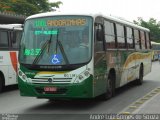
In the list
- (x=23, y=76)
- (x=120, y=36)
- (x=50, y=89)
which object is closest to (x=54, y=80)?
(x=50, y=89)

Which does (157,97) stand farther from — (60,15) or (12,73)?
(12,73)

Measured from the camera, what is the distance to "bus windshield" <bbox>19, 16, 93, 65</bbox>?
11055mm

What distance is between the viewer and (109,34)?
43.5ft

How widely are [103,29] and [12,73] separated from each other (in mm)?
5161

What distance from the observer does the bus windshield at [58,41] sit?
1105 centimetres

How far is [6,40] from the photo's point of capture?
1588cm

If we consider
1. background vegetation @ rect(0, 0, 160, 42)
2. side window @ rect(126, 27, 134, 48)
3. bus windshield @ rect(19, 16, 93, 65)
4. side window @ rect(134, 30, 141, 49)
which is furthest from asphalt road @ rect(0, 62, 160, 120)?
background vegetation @ rect(0, 0, 160, 42)

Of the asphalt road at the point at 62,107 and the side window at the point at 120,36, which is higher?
the side window at the point at 120,36

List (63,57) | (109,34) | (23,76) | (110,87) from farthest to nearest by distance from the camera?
(110,87) < (109,34) < (23,76) < (63,57)

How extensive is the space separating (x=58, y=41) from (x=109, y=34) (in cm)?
254

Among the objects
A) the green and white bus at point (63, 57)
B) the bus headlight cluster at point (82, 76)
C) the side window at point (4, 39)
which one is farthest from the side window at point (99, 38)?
the side window at point (4, 39)

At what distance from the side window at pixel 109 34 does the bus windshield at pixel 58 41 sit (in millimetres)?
1622

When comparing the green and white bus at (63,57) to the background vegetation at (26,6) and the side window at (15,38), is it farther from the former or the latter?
the background vegetation at (26,6)

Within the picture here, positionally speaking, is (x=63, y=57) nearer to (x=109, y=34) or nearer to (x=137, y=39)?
(x=109, y=34)
